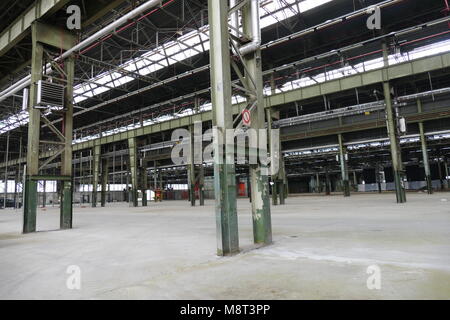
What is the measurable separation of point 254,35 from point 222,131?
2369mm

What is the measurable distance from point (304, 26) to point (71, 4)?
48.3ft

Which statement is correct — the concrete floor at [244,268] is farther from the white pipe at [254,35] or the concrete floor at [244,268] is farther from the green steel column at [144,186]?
the green steel column at [144,186]

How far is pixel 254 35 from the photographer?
19.5 feet

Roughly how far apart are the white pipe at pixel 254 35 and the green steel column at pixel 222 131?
2.53 feet

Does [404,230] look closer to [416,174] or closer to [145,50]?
[145,50]

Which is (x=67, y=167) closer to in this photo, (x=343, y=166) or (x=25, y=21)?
(x=25, y=21)

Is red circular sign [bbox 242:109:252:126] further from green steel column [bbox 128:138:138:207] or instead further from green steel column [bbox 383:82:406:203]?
green steel column [bbox 128:138:138:207]

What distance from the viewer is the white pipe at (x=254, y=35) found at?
5.85 metres

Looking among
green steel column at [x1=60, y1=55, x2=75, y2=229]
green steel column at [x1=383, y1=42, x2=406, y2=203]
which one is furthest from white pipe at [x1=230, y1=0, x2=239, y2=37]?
green steel column at [x1=383, y1=42, x2=406, y2=203]

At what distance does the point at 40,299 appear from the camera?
9.43ft

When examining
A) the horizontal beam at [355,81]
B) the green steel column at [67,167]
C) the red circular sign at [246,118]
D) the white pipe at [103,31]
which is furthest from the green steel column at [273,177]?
the red circular sign at [246,118]

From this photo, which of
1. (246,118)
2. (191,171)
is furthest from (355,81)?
(246,118)

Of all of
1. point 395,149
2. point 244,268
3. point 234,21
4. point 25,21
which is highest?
point 25,21

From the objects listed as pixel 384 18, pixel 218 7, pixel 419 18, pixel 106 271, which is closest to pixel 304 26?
pixel 384 18
